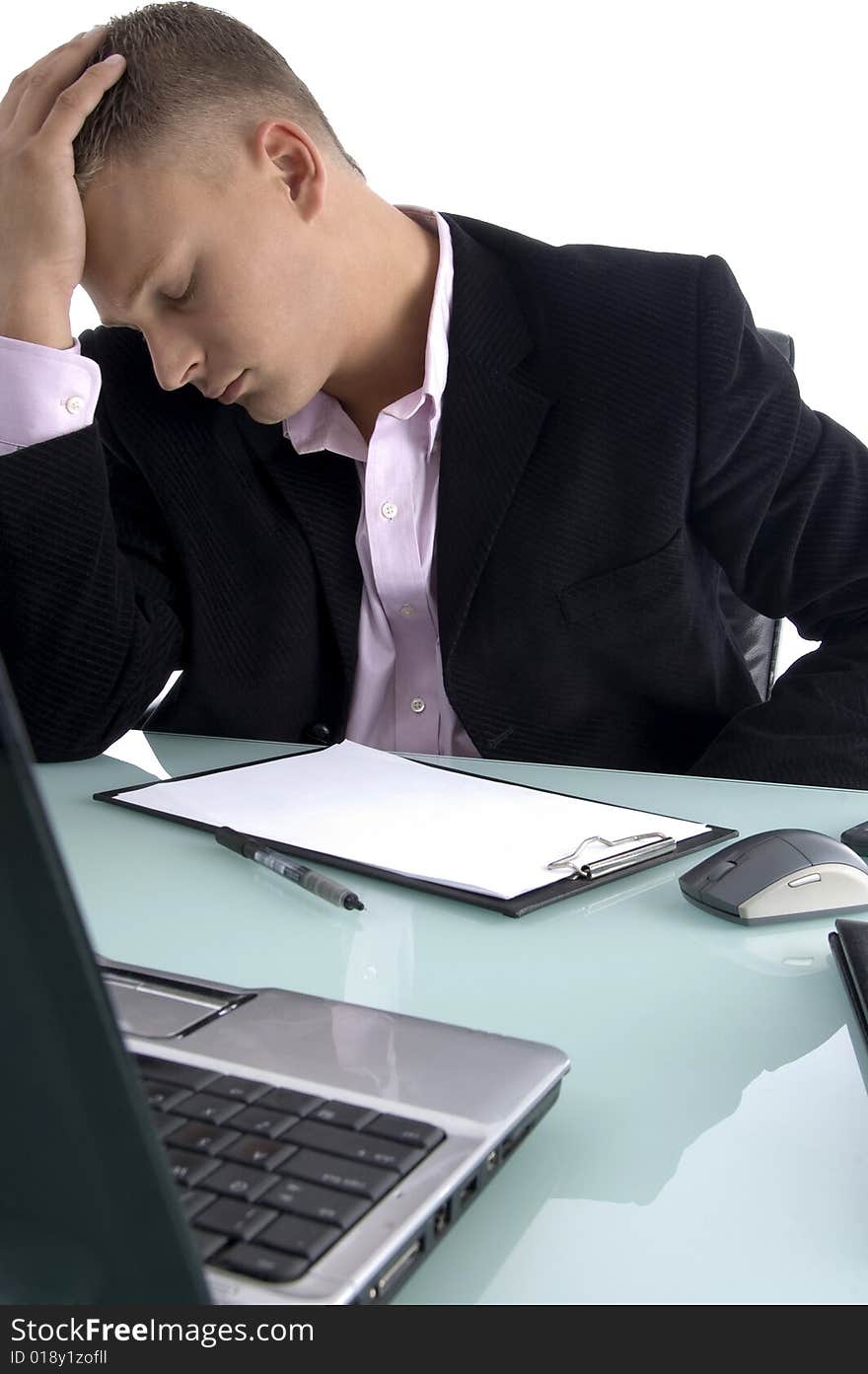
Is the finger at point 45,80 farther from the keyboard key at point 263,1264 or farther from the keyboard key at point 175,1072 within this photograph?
the keyboard key at point 263,1264

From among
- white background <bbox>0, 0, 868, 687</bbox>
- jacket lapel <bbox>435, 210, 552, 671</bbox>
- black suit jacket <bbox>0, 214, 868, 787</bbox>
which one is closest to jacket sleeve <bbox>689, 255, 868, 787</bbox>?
black suit jacket <bbox>0, 214, 868, 787</bbox>

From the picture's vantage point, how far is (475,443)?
1.28 metres

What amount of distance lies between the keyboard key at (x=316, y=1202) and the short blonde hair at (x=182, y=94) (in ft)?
3.37

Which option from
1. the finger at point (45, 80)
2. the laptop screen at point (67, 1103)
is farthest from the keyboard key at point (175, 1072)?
the finger at point (45, 80)

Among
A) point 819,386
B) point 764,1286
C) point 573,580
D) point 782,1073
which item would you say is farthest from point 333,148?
point 819,386

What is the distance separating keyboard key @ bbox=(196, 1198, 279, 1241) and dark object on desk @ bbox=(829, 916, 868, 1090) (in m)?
0.28

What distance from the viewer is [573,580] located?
1297 millimetres

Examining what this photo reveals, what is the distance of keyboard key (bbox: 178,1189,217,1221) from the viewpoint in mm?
358

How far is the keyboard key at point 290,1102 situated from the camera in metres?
0.42

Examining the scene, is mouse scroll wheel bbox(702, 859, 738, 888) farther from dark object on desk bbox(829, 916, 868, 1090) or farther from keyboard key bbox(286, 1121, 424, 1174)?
keyboard key bbox(286, 1121, 424, 1174)

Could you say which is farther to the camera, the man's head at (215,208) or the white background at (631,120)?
the white background at (631,120)

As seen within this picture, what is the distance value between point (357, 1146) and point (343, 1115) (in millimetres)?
20

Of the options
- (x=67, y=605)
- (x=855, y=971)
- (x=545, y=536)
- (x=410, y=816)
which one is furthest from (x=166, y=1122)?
(x=545, y=536)

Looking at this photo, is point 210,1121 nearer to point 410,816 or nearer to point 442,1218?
point 442,1218
